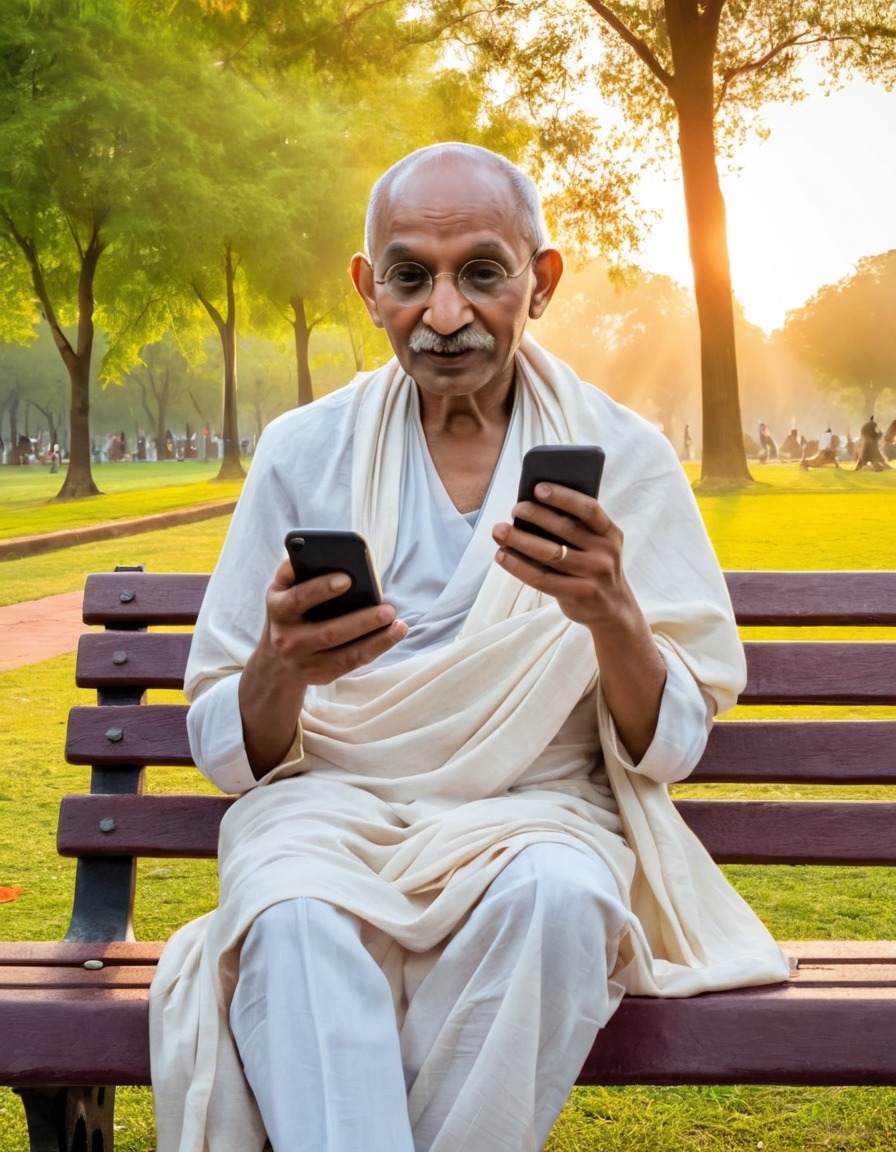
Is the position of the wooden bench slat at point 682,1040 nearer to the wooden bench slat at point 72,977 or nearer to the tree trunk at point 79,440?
the wooden bench slat at point 72,977

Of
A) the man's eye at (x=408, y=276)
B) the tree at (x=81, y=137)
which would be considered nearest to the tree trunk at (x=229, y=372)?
the tree at (x=81, y=137)

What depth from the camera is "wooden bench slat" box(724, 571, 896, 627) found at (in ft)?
11.1

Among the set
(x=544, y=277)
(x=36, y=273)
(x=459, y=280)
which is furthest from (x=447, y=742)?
(x=36, y=273)

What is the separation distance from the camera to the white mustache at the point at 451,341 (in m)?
2.89

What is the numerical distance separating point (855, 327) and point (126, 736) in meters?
69.1

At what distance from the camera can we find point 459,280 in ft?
9.44

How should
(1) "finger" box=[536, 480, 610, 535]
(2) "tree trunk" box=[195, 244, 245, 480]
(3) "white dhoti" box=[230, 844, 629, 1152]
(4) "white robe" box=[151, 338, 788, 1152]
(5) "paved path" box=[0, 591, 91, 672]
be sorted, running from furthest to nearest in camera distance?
(2) "tree trunk" box=[195, 244, 245, 480]
(5) "paved path" box=[0, 591, 91, 672]
(4) "white robe" box=[151, 338, 788, 1152]
(1) "finger" box=[536, 480, 610, 535]
(3) "white dhoti" box=[230, 844, 629, 1152]

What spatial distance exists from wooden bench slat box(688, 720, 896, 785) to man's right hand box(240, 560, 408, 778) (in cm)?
107

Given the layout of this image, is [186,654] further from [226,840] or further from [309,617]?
[309,617]

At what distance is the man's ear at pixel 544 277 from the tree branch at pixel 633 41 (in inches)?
900

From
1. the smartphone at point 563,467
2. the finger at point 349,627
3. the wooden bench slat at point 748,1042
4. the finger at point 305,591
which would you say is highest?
the smartphone at point 563,467

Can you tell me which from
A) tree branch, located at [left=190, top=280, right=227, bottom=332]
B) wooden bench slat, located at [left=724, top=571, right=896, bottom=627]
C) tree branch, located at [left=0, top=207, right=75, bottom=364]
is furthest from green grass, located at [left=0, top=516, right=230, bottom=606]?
tree branch, located at [left=190, top=280, right=227, bottom=332]

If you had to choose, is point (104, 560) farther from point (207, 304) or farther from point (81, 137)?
point (207, 304)

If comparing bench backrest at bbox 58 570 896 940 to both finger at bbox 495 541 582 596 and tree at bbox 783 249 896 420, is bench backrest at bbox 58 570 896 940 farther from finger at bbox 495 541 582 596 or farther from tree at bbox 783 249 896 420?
tree at bbox 783 249 896 420
